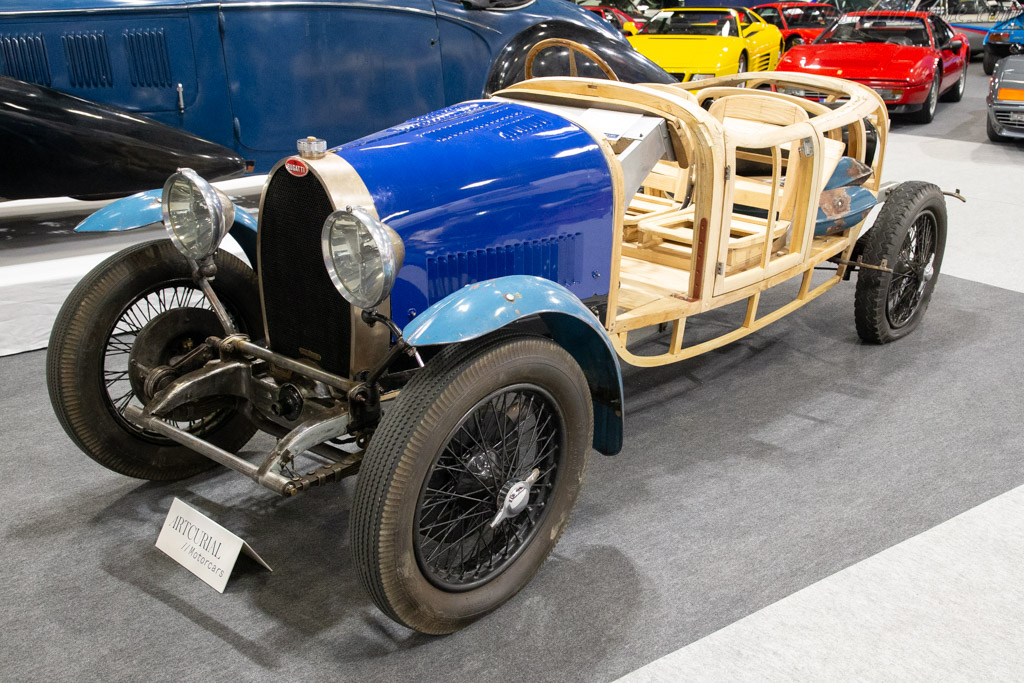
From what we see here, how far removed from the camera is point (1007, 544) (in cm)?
266

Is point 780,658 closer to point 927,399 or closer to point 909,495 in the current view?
point 909,495

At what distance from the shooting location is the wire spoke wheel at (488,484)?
223 cm

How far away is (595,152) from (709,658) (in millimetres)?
1515

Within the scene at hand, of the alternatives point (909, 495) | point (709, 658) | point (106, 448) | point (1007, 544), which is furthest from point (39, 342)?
point (1007, 544)

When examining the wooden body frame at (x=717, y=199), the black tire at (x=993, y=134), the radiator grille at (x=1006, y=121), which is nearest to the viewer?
the wooden body frame at (x=717, y=199)

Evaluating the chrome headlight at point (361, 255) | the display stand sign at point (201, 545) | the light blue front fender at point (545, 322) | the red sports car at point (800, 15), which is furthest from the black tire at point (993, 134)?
the display stand sign at point (201, 545)

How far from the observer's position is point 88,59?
4.64 m

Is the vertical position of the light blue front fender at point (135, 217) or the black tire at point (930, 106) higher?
the light blue front fender at point (135, 217)

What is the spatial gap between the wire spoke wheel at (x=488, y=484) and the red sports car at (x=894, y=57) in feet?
23.5

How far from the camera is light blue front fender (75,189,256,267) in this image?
8.89 feet

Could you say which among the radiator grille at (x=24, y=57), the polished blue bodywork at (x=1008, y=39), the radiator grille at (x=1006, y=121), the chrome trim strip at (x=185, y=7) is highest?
the chrome trim strip at (x=185, y=7)

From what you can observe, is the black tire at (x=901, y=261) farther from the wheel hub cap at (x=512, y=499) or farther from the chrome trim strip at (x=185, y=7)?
the chrome trim strip at (x=185, y=7)

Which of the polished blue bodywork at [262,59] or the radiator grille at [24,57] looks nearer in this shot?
the radiator grille at [24,57]

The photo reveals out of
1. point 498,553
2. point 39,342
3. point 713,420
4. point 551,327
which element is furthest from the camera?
point 39,342
